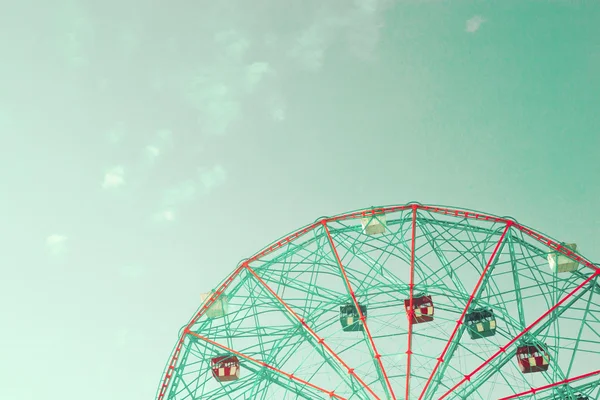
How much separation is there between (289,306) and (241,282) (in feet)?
9.12

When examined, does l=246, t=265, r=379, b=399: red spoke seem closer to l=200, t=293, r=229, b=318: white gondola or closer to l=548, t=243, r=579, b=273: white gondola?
l=200, t=293, r=229, b=318: white gondola

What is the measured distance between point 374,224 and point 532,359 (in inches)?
353

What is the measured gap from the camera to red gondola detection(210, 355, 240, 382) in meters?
26.3

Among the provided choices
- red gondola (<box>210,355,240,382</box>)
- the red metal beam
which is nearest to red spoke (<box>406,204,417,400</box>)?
the red metal beam

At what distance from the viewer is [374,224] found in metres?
25.9

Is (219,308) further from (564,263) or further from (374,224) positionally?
(564,263)

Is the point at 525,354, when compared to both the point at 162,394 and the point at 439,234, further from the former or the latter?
the point at 162,394

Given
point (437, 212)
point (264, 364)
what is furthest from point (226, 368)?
point (437, 212)

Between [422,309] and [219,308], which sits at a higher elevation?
[219,308]

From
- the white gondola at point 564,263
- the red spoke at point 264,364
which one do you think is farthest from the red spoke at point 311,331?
the white gondola at point 564,263

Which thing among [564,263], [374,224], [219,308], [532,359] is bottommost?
[532,359]

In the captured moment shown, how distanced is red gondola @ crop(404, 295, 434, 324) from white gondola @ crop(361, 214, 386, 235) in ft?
12.1

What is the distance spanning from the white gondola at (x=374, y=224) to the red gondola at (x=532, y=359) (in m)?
8.04

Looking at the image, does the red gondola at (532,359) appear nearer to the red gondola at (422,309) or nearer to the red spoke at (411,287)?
the red gondola at (422,309)
